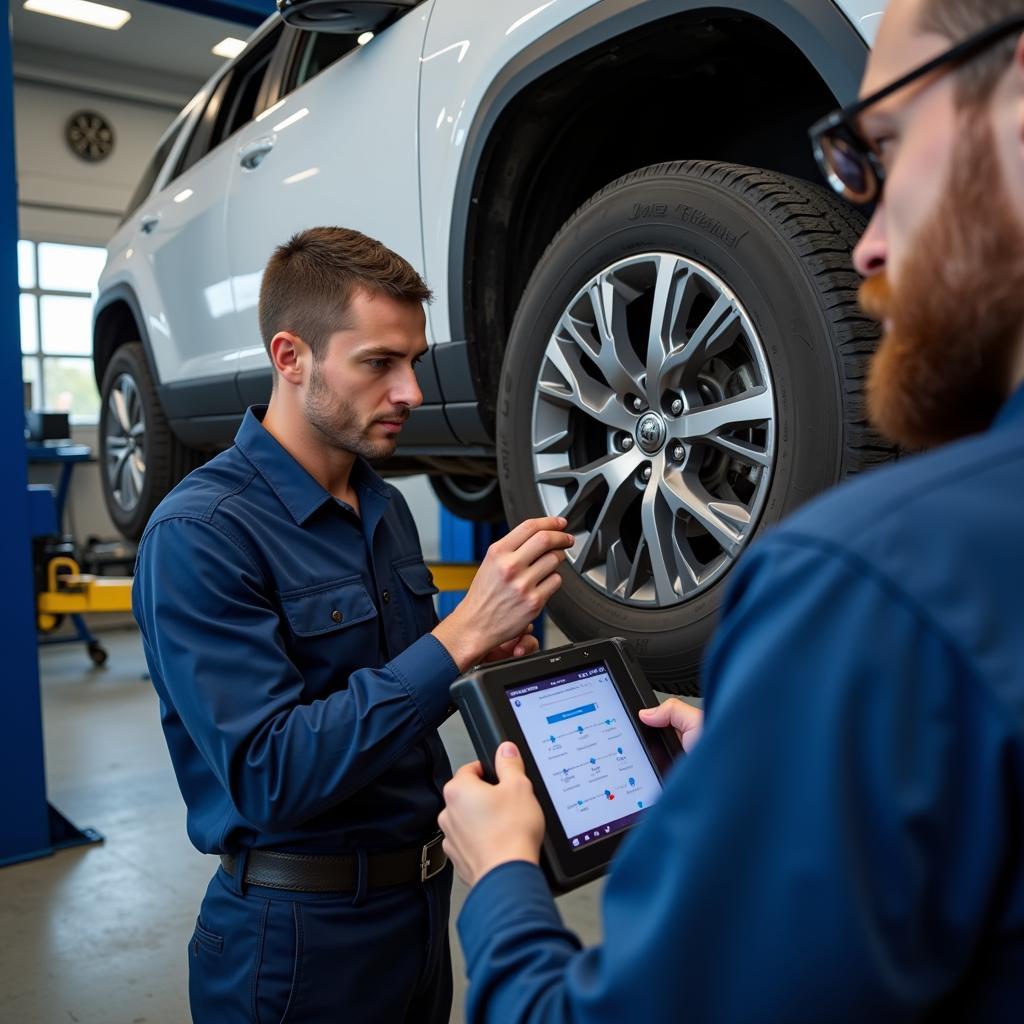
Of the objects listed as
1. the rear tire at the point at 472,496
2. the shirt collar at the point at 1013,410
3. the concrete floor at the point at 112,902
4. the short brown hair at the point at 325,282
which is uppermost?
the short brown hair at the point at 325,282

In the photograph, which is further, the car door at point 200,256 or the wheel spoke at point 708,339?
the car door at point 200,256

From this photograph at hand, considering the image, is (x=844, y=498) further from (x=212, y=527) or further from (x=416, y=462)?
(x=416, y=462)

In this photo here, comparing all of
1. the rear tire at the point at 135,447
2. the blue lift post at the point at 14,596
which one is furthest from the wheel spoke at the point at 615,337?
the rear tire at the point at 135,447

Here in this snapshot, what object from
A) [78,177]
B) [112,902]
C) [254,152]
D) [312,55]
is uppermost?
[78,177]

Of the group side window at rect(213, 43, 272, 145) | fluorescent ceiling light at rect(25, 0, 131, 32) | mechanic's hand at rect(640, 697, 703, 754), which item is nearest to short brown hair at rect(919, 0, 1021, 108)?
mechanic's hand at rect(640, 697, 703, 754)

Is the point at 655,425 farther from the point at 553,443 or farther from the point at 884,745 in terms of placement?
the point at 884,745

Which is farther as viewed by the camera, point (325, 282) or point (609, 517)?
point (609, 517)

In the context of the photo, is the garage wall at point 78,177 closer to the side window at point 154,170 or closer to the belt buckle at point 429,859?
the side window at point 154,170

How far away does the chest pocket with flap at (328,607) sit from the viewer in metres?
1.24

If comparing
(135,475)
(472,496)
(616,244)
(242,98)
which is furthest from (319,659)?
(135,475)

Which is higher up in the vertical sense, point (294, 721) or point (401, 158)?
point (401, 158)

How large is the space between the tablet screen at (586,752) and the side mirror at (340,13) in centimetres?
153

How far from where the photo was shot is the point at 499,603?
1202 mm

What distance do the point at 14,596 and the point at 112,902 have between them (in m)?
0.86
